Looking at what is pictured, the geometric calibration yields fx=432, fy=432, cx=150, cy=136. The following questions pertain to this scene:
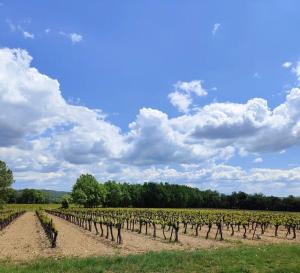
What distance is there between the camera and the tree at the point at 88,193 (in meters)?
132

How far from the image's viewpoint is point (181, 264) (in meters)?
16.1

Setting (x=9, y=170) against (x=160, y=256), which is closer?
(x=160, y=256)

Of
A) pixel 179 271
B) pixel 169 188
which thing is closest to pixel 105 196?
pixel 169 188

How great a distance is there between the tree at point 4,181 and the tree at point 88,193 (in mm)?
28481

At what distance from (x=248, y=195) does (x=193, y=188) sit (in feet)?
113

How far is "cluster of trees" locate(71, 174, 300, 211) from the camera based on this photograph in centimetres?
13225

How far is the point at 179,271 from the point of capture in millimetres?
15156

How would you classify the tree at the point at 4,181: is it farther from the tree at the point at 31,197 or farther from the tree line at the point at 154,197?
the tree at the point at 31,197

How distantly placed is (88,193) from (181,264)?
120822 millimetres

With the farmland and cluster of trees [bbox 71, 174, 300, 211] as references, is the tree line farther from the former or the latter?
the farmland

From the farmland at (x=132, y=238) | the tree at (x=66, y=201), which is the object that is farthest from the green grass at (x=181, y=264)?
the tree at (x=66, y=201)

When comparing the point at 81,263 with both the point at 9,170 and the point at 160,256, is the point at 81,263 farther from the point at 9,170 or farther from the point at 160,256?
the point at 9,170

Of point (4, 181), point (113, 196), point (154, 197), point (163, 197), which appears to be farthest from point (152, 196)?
point (4, 181)

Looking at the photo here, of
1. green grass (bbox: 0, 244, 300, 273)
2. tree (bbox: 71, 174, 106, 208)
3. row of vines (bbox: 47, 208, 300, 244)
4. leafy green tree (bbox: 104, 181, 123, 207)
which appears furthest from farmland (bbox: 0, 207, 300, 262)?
leafy green tree (bbox: 104, 181, 123, 207)
